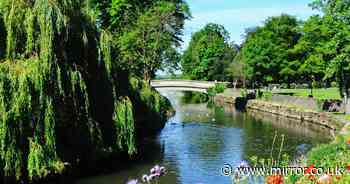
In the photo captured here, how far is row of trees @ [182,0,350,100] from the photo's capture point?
38.4m

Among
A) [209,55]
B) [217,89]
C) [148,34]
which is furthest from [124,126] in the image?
[209,55]

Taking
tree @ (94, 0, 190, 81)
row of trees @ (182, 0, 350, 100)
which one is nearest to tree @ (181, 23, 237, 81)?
row of trees @ (182, 0, 350, 100)

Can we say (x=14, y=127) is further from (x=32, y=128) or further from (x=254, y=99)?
(x=254, y=99)

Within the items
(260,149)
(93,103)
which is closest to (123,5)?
(260,149)

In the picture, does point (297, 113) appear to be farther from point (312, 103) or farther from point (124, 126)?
point (124, 126)

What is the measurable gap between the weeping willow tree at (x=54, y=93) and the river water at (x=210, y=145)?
5.84 feet

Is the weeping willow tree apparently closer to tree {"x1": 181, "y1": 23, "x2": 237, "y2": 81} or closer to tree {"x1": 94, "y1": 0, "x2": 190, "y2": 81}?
tree {"x1": 94, "y1": 0, "x2": 190, "y2": 81}

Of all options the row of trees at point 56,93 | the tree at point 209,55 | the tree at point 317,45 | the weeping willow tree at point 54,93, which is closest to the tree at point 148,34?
the tree at point 317,45

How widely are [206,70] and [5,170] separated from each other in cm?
9093

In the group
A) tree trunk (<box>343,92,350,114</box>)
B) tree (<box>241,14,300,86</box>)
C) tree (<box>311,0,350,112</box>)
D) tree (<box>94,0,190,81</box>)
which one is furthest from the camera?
tree (<box>241,14,300,86</box>)

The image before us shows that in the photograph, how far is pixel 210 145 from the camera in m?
31.4

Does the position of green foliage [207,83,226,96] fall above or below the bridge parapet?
below

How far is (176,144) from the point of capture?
31703 mm

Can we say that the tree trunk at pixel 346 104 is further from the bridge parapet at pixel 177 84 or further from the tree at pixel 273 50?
the bridge parapet at pixel 177 84
